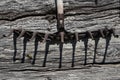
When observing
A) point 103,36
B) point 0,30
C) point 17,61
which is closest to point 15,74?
point 17,61

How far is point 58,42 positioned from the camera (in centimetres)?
200

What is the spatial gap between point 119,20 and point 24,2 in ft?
1.84

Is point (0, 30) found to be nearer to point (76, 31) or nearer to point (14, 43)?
point (14, 43)

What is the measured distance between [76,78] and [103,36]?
299 millimetres

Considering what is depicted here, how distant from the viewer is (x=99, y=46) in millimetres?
2045

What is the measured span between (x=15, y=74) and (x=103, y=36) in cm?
55

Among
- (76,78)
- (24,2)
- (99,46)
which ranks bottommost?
Answer: (76,78)

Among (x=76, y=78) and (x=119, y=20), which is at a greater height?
(x=119, y=20)

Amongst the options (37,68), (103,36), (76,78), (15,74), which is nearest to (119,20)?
(103,36)

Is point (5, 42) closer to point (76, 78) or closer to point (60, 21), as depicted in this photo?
point (60, 21)

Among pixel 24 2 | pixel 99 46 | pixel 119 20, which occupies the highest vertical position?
pixel 24 2

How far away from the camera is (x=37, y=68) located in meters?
2.04

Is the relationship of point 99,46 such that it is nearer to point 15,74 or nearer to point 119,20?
point 119,20

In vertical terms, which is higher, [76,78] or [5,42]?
[5,42]
